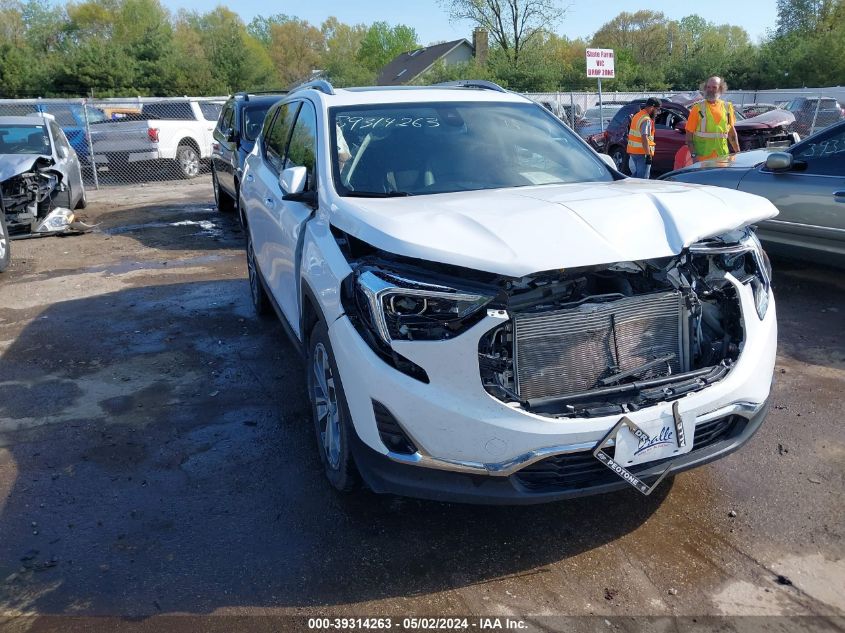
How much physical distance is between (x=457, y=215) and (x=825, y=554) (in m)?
2.08

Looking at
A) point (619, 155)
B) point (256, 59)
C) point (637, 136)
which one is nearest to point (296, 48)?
point (256, 59)

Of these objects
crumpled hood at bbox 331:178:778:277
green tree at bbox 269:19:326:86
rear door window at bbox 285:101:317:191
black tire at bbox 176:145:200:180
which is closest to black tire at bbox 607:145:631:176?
black tire at bbox 176:145:200:180

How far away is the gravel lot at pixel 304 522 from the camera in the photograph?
2758 millimetres

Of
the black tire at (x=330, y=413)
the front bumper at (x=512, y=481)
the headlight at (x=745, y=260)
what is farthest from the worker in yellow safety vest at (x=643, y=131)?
the front bumper at (x=512, y=481)

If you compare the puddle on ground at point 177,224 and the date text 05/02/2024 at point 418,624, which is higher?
the puddle on ground at point 177,224

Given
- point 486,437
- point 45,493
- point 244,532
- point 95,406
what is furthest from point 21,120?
point 486,437

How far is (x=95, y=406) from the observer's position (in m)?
4.61

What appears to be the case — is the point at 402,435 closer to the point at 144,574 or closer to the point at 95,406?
the point at 144,574

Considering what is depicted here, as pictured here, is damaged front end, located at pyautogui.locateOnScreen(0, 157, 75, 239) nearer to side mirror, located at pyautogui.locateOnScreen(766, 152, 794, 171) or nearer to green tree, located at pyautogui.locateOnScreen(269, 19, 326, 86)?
side mirror, located at pyautogui.locateOnScreen(766, 152, 794, 171)

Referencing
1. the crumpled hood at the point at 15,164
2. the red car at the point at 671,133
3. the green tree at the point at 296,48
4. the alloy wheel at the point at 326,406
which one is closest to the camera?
the alloy wheel at the point at 326,406

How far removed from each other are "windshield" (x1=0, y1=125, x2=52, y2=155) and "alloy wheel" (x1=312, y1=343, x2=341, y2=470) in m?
9.27

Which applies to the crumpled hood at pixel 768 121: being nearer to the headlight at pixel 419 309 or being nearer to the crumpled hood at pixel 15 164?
the crumpled hood at pixel 15 164

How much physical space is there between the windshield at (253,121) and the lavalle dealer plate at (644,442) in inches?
330

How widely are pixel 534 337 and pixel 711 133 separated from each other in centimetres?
738
